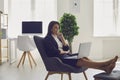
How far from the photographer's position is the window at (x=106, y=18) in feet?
26.5

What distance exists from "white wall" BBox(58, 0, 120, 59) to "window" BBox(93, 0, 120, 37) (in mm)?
234

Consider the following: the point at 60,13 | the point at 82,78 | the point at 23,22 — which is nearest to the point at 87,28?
the point at 60,13

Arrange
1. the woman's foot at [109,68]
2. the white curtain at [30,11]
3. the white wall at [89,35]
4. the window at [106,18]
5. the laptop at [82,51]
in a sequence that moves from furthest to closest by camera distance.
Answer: the window at [106,18], the white curtain at [30,11], the white wall at [89,35], the laptop at [82,51], the woman's foot at [109,68]

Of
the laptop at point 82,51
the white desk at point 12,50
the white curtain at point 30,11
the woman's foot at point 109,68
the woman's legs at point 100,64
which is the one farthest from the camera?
the white curtain at point 30,11

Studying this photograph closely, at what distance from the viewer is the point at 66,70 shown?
3520 millimetres

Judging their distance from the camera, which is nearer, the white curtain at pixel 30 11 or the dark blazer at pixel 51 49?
the dark blazer at pixel 51 49

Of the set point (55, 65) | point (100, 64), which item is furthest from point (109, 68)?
point (55, 65)

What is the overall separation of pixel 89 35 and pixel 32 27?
6.21 ft

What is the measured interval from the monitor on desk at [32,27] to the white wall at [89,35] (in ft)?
2.87

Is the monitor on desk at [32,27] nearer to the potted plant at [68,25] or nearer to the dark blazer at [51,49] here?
the potted plant at [68,25]

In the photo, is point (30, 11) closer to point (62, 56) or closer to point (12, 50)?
point (12, 50)

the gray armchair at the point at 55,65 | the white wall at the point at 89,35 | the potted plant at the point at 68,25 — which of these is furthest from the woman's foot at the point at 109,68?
the white wall at the point at 89,35

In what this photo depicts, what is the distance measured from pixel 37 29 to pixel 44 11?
98cm

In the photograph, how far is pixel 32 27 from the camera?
7.25m
